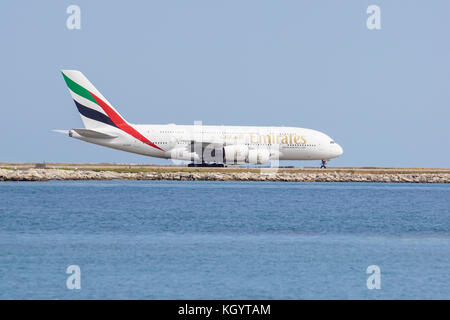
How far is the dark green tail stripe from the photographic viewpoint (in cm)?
8375

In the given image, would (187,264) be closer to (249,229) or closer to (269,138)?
(249,229)

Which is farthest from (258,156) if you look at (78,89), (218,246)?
(218,246)

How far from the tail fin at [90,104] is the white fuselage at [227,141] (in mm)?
1082

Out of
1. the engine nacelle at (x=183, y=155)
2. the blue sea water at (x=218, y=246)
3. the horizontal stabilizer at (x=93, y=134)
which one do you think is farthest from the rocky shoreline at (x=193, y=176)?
the blue sea water at (x=218, y=246)

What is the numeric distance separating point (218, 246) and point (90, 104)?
47.4 m

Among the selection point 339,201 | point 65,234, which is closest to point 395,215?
point 339,201

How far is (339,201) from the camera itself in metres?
68.0

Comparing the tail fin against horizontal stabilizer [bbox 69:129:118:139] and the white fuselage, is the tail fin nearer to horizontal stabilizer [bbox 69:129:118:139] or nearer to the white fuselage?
the white fuselage

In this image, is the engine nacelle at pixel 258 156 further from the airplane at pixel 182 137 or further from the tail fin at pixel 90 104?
the tail fin at pixel 90 104

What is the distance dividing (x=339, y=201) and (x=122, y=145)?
82.0ft

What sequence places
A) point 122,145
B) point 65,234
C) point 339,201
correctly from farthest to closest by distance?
point 122,145, point 339,201, point 65,234

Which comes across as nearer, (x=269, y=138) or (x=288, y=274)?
(x=288, y=274)

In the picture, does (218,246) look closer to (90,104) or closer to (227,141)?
(227,141)
